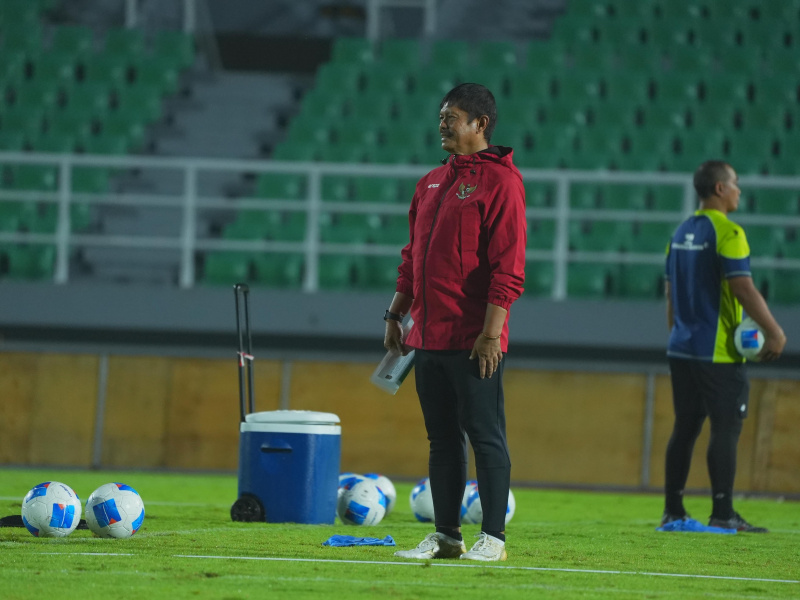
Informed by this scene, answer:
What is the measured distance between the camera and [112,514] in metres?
5.39

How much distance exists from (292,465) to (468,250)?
2.19 m

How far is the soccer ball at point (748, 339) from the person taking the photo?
643cm

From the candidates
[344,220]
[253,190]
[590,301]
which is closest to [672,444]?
[590,301]

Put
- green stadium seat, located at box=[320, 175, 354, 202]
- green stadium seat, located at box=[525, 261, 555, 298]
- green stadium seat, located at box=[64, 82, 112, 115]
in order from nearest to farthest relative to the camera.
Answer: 1. green stadium seat, located at box=[525, 261, 555, 298]
2. green stadium seat, located at box=[320, 175, 354, 202]
3. green stadium seat, located at box=[64, 82, 112, 115]

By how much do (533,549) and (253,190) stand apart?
8.75 metres

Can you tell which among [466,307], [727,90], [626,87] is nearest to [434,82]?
[626,87]

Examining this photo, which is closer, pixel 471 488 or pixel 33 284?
pixel 471 488

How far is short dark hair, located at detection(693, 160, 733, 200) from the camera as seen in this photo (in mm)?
6688

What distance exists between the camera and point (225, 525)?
6.29 metres

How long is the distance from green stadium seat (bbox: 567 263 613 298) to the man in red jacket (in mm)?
6732

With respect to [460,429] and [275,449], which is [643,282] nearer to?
[275,449]

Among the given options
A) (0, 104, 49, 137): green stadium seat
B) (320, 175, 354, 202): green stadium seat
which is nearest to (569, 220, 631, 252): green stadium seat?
(320, 175, 354, 202): green stadium seat

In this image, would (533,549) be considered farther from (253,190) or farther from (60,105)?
(60,105)

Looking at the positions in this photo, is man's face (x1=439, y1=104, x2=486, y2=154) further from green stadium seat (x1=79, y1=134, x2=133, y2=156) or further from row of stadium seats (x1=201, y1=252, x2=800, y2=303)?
green stadium seat (x1=79, y1=134, x2=133, y2=156)
